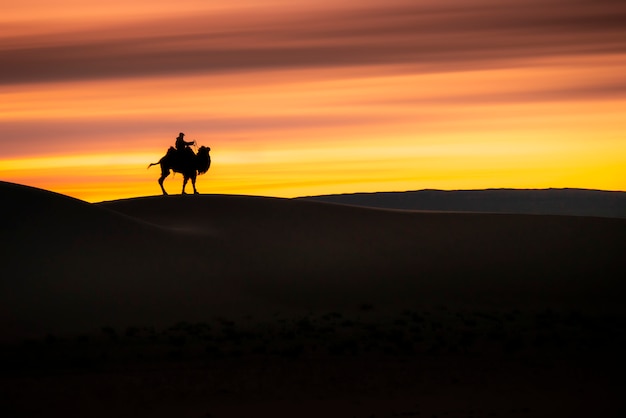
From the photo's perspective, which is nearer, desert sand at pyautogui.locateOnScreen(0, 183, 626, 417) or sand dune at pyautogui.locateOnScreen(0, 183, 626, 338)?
desert sand at pyautogui.locateOnScreen(0, 183, 626, 417)

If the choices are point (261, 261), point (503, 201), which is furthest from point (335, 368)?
point (503, 201)

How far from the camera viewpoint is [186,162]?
130 feet

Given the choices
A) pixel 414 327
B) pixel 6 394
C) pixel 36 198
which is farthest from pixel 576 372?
pixel 36 198

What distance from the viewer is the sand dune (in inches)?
1275

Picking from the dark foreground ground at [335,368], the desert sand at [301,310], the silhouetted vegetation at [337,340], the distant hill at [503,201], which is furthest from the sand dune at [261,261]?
the distant hill at [503,201]

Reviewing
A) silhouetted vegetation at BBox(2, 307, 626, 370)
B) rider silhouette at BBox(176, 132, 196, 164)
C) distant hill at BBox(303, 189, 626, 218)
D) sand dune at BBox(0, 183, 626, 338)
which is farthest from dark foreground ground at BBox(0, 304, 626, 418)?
distant hill at BBox(303, 189, 626, 218)

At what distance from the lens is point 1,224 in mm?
35625

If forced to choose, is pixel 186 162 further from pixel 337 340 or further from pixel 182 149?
pixel 337 340

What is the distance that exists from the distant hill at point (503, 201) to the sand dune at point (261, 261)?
115819mm

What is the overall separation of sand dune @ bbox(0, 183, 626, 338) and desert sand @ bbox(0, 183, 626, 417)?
81mm

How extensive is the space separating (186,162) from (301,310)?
884 cm

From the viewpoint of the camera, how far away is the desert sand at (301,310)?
22750 mm

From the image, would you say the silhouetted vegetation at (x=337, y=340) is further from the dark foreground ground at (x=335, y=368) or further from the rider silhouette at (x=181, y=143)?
the rider silhouette at (x=181, y=143)

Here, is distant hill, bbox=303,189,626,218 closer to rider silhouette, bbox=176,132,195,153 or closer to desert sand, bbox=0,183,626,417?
desert sand, bbox=0,183,626,417
